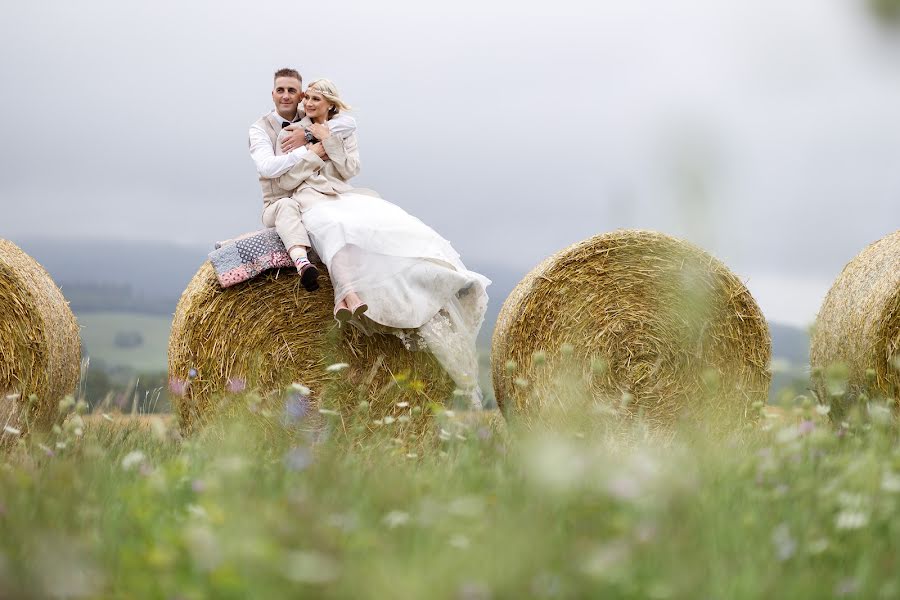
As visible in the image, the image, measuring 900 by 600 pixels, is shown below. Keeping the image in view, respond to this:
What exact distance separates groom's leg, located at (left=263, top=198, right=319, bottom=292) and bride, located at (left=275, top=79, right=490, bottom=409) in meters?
0.06

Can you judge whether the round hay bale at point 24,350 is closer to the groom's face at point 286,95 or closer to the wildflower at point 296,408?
the wildflower at point 296,408

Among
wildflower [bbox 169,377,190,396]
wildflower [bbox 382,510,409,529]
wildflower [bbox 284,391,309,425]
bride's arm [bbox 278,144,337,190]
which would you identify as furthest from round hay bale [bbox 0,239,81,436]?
wildflower [bbox 382,510,409,529]

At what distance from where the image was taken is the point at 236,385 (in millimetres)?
5207

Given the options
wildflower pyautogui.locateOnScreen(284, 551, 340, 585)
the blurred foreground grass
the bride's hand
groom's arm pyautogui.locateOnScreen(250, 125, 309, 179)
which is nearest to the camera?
wildflower pyautogui.locateOnScreen(284, 551, 340, 585)

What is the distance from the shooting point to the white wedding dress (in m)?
5.16

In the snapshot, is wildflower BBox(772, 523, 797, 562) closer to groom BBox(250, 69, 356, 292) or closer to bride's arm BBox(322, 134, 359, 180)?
groom BBox(250, 69, 356, 292)

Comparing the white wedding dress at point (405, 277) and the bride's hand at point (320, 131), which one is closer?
the white wedding dress at point (405, 277)

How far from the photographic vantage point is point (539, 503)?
2.20 meters

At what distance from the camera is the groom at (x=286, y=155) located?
17.3ft

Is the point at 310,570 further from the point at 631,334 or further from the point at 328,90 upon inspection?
the point at 328,90

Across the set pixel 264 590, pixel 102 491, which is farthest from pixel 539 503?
pixel 102 491

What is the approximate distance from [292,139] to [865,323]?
362cm

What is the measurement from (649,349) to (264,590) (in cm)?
428

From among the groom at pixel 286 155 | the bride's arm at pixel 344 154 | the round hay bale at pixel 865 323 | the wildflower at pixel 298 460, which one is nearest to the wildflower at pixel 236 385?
the groom at pixel 286 155
